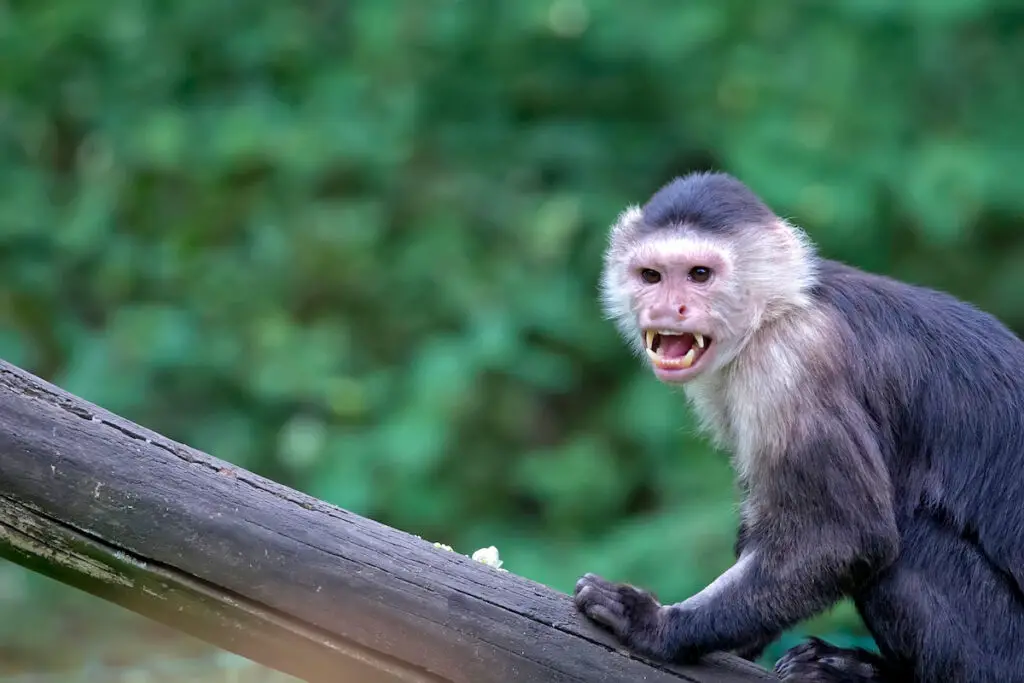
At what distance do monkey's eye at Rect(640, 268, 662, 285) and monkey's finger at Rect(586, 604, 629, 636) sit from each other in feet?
4.62

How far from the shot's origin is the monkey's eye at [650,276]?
5195mm

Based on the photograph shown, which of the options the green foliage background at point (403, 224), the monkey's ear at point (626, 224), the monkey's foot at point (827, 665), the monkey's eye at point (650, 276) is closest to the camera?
the monkey's foot at point (827, 665)

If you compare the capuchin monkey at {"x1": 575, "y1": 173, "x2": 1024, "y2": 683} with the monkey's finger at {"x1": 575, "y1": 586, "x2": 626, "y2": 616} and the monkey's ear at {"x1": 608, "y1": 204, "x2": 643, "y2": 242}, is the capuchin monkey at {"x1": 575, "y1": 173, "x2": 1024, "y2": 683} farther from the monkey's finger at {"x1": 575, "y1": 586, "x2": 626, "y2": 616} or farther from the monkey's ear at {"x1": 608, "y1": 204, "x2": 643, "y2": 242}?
the monkey's ear at {"x1": 608, "y1": 204, "x2": 643, "y2": 242}

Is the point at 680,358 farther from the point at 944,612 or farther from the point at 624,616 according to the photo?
the point at 944,612

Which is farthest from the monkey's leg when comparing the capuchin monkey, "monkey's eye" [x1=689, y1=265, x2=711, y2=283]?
"monkey's eye" [x1=689, y1=265, x2=711, y2=283]

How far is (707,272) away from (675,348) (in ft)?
1.07

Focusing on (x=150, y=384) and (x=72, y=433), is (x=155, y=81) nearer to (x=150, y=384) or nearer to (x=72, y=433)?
(x=150, y=384)

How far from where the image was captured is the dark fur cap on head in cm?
512

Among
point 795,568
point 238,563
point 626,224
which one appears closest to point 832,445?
point 795,568

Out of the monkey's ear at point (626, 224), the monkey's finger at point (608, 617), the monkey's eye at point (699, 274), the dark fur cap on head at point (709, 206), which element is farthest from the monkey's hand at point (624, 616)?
the monkey's ear at point (626, 224)

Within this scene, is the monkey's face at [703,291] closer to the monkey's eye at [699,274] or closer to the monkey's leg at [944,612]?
the monkey's eye at [699,274]

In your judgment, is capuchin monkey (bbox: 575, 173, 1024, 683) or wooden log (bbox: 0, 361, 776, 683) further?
capuchin monkey (bbox: 575, 173, 1024, 683)

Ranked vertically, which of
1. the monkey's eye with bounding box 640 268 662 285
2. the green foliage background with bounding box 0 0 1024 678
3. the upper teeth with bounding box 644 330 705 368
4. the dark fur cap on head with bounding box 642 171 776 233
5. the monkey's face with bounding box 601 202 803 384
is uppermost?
the green foliage background with bounding box 0 0 1024 678

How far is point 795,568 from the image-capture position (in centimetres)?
444
